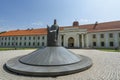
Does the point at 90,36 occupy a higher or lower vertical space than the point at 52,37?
higher

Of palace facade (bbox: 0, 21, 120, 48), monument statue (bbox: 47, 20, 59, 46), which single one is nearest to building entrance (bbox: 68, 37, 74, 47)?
palace facade (bbox: 0, 21, 120, 48)

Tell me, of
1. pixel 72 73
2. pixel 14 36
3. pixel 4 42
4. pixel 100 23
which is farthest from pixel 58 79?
pixel 4 42

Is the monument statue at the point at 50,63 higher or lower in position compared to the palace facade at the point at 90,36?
lower

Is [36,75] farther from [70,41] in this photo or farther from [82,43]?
[70,41]

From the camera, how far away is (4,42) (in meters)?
64.2

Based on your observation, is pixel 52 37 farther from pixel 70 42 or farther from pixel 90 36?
pixel 70 42

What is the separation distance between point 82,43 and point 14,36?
129 ft

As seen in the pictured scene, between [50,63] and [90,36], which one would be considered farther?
[90,36]

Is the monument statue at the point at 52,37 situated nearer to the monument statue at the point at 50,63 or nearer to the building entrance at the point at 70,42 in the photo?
the monument statue at the point at 50,63

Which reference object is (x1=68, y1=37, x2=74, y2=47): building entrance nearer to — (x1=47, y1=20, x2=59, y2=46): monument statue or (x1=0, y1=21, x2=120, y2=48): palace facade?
(x1=0, y1=21, x2=120, y2=48): palace facade

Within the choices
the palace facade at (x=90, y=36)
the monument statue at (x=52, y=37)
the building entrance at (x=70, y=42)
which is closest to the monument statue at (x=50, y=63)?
the monument statue at (x=52, y=37)

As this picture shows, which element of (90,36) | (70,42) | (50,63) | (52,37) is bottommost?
(50,63)

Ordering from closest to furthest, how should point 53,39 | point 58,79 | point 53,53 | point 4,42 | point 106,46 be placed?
point 58,79 → point 53,53 → point 53,39 → point 106,46 → point 4,42

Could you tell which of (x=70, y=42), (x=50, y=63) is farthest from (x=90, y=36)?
(x=50, y=63)
